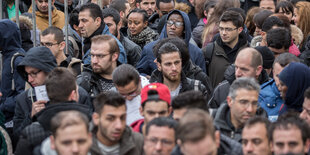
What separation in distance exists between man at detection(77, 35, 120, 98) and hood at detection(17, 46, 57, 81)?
0.52 metres

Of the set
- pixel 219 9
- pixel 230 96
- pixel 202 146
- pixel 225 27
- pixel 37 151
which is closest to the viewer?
pixel 202 146

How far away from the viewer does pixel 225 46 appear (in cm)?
898

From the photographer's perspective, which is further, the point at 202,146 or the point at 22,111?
the point at 22,111

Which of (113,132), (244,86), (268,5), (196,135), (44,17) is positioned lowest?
(44,17)

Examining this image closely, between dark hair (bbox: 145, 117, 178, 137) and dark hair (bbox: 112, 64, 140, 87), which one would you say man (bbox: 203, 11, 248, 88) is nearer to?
dark hair (bbox: 112, 64, 140, 87)

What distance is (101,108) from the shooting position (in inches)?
246

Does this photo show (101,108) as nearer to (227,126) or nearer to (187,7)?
(227,126)

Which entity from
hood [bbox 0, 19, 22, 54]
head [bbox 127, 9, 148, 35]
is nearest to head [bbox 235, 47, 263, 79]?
hood [bbox 0, 19, 22, 54]

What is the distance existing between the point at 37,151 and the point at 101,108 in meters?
0.79

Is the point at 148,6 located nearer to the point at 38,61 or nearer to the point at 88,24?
the point at 88,24

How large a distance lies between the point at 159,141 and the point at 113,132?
0.45 meters

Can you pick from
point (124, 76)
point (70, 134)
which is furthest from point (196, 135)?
point (124, 76)

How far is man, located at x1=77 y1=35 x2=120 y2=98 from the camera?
25.4ft

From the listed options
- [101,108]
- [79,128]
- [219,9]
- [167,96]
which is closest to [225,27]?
[219,9]
